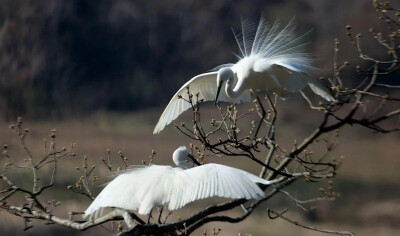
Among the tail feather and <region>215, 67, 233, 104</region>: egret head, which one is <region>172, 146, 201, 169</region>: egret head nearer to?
<region>215, 67, 233, 104</region>: egret head

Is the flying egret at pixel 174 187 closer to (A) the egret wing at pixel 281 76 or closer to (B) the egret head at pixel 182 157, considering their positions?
(B) the egret head at pixel 182 157

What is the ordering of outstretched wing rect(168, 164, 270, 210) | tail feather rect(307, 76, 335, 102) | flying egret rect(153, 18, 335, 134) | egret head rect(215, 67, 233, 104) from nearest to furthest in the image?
outstretched wing rect(168, 164, 270, 210) < tail feather rect(307, 76, 335, 102) < egret head rect(215, 67, 233, 104) < flying egret rect(153, 18, 335, 134)

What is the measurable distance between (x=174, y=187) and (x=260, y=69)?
70 centimetres

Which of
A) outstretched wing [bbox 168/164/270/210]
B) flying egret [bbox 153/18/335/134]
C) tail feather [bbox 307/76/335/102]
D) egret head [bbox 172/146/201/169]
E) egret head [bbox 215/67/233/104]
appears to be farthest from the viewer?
flying egret [bbox 153/18/335/134]

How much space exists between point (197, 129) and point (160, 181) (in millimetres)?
182

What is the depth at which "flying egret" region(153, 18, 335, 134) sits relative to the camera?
2.33 meters

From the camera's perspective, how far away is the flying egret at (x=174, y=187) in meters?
1.72

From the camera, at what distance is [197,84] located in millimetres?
2477

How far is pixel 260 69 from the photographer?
7.75ft

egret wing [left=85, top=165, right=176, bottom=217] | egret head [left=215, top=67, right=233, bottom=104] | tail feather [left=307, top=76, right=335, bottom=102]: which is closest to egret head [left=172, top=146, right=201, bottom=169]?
egret wing [left=85, top=165, right=176, bottom=217]

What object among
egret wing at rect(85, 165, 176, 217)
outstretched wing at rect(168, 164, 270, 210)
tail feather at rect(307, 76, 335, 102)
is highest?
tail feather at rect(307, 76, 335, 102)

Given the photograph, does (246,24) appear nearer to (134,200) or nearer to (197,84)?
(197,84)

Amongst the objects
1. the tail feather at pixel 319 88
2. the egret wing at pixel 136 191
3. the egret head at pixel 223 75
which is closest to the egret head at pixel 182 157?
the egret wing at pixel 136 191

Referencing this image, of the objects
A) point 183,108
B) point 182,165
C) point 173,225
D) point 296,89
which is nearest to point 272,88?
point 296,89
